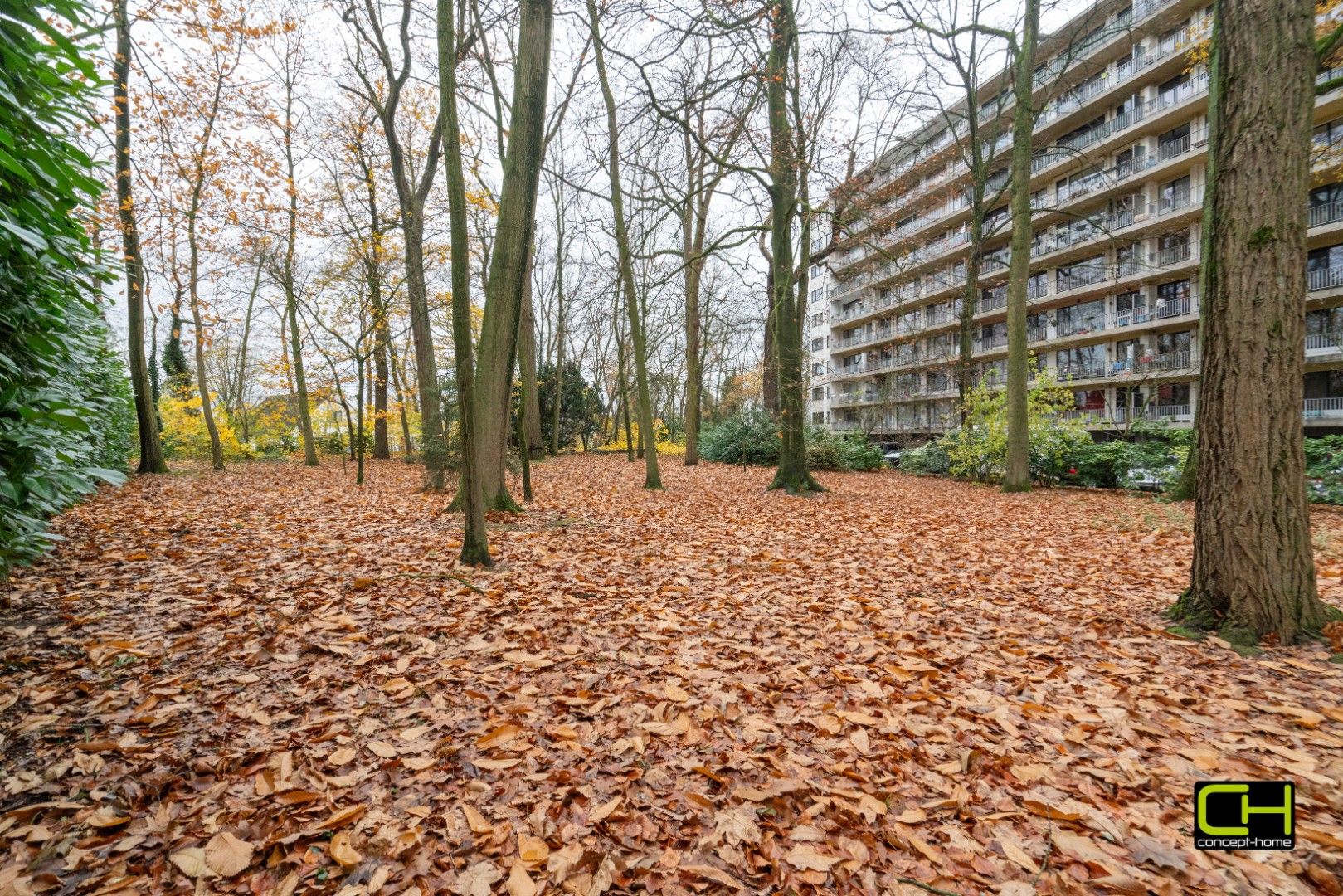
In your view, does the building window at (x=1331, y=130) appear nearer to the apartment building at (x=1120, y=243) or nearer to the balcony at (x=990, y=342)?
the apartment building at (x=1120, y=243)

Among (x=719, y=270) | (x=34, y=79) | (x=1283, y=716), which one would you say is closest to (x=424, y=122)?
(x=719, y=270)

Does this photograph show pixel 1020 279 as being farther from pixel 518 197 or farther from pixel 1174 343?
pixel 1174 343

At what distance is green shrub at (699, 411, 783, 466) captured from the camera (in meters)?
19.2

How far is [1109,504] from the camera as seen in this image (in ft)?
33.3

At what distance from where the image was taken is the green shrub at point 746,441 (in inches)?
758

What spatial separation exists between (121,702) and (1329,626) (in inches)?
263

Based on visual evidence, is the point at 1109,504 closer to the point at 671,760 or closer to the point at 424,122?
the point at 671,760

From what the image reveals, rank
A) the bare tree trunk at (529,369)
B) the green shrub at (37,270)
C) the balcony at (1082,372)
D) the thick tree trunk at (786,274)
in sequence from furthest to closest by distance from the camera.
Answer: the balcony at (1082,372)
the bare tree trunk at (529,369)
the thick tree trunk at (786,274)
the green shrub at (37,270)

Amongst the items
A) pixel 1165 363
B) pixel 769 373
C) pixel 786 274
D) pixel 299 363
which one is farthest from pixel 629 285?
pixel 1165 363

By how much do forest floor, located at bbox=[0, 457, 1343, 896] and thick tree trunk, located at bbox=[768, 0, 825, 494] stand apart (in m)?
5.88

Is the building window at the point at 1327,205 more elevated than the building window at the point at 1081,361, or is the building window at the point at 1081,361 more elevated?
the building window at the point at 1327,205

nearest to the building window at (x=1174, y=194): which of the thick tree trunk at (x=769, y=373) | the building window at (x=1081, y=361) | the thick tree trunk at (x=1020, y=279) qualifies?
the building window at (x=1081, y=361)

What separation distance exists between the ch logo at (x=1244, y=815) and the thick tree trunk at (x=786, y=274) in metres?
8.44

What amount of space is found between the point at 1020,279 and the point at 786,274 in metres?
5.79
